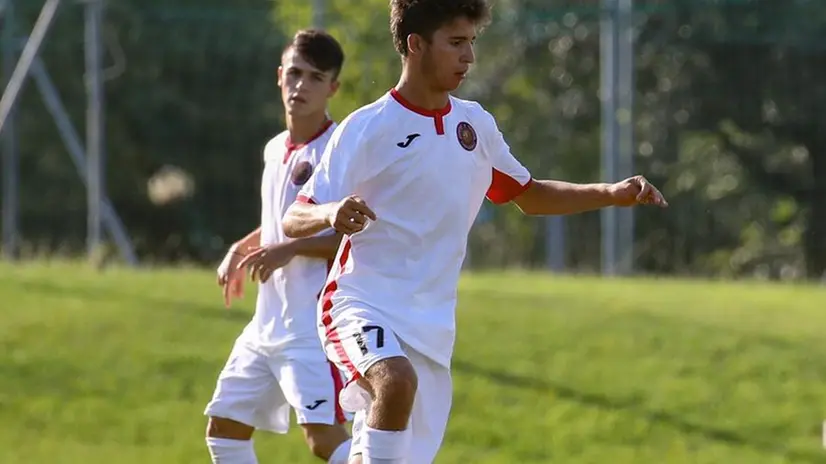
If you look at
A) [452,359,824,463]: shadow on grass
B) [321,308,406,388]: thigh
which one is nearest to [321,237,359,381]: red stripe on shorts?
[321,308,406,388]: thigh

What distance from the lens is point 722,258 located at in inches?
818

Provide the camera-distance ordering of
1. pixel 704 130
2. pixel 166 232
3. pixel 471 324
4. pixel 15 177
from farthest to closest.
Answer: pixel 166 232
pixel 704 130
pixel 15 177
pixel 471 324

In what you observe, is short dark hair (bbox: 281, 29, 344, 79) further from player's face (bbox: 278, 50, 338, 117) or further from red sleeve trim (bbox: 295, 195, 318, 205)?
red sleeve trim (bbox: 295, 195, 318, 205)

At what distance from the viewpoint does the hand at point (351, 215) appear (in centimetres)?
483

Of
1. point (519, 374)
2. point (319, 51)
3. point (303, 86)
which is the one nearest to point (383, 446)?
point (303, 86)

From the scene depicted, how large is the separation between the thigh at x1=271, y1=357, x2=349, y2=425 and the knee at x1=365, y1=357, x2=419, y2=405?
4.72 ft

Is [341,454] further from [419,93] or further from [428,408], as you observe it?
[419,93]

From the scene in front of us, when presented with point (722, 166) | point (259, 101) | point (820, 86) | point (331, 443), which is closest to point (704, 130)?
point (722, 166)

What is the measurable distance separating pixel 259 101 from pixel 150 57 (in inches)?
94.1

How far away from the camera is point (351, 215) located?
15.9ft

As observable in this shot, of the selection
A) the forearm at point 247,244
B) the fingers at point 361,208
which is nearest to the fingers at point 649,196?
the fingers at point 361,208

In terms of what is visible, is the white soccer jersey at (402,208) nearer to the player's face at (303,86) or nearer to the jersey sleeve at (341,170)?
the jersey sleeve at (341,170)

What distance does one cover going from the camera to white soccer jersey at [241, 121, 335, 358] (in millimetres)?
6582

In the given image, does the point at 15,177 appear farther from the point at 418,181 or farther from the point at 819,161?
the point at 418,181
